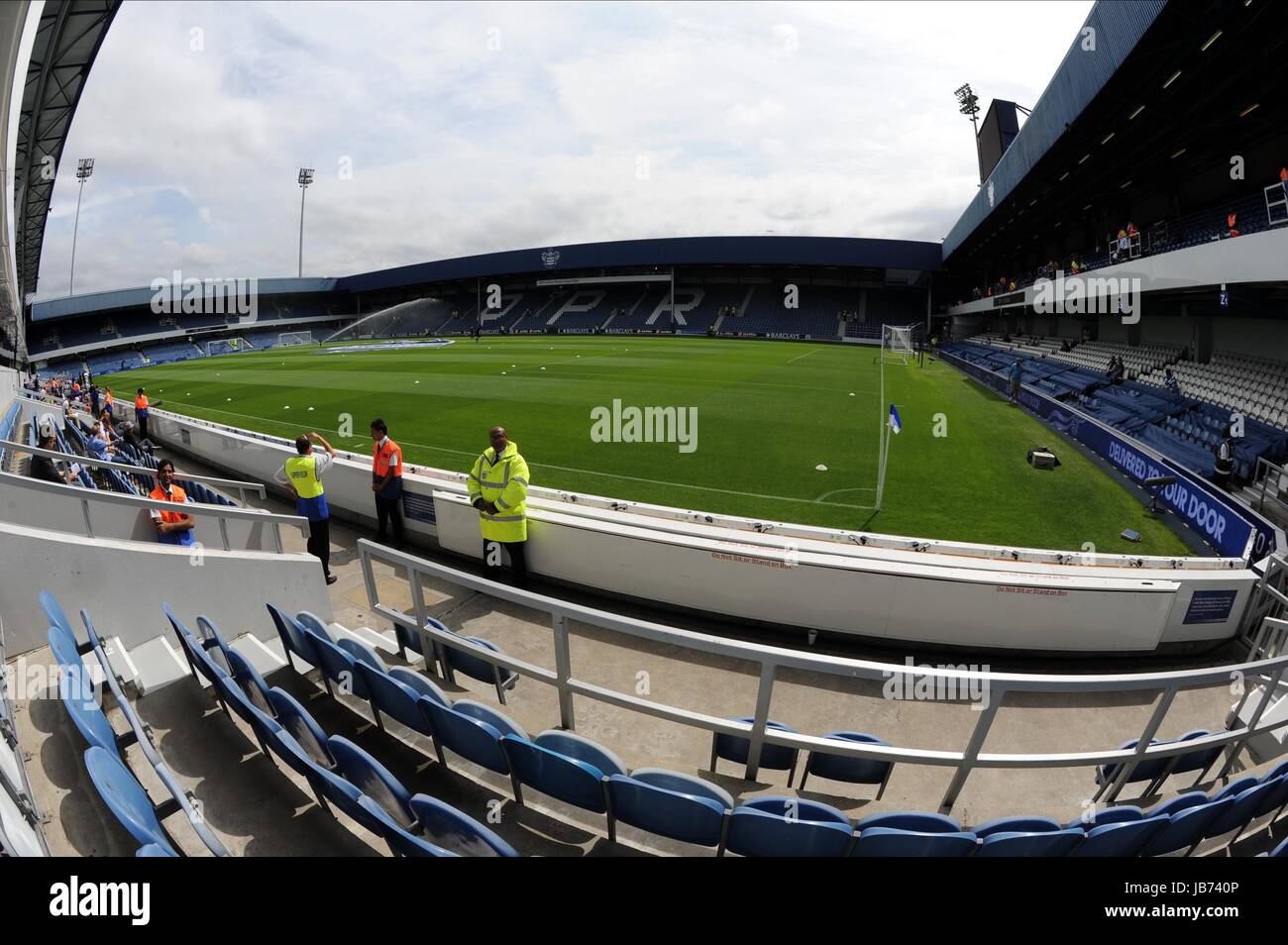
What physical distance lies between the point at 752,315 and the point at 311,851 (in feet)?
201

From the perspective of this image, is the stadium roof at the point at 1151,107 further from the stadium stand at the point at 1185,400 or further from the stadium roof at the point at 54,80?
the stadium roof at the point at 54,80

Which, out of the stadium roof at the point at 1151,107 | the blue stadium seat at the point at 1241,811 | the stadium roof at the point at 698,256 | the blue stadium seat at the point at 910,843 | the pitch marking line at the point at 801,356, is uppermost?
the stadium roof at the point at 698,256

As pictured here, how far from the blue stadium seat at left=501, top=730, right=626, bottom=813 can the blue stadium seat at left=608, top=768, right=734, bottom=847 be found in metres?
0.12

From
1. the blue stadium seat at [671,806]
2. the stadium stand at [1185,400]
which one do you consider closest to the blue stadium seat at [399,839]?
the blue stadium seat at [671,806]

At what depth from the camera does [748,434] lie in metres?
15.7

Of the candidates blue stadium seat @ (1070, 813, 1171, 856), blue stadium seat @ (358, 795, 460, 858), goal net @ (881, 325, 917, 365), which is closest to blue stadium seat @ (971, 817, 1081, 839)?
blue stadium seat @ (1070, 813, 1171, 856)

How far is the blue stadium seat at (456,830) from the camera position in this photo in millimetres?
2348

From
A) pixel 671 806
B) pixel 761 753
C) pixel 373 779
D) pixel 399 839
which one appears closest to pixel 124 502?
pixel 373 779

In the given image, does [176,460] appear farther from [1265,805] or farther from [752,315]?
[752,315]

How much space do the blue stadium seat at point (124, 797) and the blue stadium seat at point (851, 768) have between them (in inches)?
127

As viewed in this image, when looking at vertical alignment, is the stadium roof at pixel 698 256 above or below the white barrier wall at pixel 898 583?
above

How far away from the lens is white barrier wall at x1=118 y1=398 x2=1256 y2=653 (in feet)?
19.0

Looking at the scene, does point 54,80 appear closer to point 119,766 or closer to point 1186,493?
point 119,766

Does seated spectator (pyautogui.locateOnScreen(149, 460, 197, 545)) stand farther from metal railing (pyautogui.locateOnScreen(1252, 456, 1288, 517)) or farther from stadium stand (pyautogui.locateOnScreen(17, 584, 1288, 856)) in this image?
metal railing (pyautogui.locateOnScreen(1252, 456, 1288, 517))
